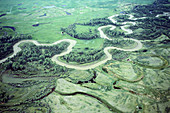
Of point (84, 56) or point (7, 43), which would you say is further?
point (7, 43)

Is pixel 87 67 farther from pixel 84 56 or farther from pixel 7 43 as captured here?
pixel 7 43

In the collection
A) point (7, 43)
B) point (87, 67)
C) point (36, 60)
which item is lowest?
point (87, 67)

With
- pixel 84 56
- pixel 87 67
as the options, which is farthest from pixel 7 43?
pixel 87 67

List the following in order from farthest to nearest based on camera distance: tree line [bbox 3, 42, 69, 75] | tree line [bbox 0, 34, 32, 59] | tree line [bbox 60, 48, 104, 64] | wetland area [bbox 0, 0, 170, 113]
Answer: tree line [bbox 0, 34, 32, 59] < tree line [bbox 60, 48, 104, 64] < tree line [bbox 3, 42, 69, 75] < wetland area [bbox 0, 0, 170, 113]

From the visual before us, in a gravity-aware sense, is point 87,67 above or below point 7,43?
below

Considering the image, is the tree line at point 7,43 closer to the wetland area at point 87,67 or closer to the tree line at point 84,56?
the wetland area at point 87,67

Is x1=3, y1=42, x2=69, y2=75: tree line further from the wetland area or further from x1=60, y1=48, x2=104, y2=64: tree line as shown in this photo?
x1=60, y1=48, x2=104, y2=64: tree line

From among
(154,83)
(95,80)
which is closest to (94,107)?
(95,80)

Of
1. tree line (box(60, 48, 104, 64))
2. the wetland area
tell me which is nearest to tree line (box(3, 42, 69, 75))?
the wetland area

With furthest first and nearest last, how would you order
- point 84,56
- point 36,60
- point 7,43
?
point 7,43
point 84,56
point 36,60

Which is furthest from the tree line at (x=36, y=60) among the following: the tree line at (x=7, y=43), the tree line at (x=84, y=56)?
the tree line at (x=84, y=56)

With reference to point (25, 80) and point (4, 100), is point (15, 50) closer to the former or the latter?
point (25, 80)
